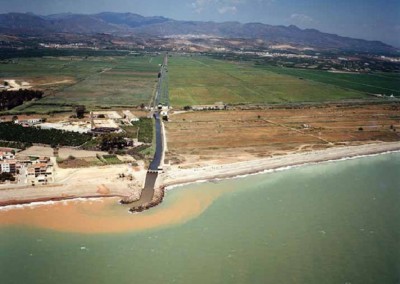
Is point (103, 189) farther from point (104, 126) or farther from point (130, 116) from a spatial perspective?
point (130, 116)

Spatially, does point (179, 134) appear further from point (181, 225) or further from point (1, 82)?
point (1, 82)

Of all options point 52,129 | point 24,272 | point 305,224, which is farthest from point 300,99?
point 24,272

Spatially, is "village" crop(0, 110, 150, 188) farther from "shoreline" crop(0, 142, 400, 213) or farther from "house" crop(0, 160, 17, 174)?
"shoreline" crop(0, 142, 400, 213)

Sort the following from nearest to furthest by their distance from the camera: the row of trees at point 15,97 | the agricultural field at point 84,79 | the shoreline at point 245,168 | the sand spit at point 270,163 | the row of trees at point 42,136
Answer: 1. the shoreline at point 245,168
2. the sand spit at point 270,163
3. the row of trees at point 42,136
4. the row of trees at point 15,97
5. the agricultural field at point 84,79

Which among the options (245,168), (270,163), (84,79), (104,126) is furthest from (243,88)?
(245,168)

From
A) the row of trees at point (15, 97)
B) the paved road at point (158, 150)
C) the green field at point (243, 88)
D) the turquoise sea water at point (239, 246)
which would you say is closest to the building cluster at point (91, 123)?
the paved road at point (158, 150)

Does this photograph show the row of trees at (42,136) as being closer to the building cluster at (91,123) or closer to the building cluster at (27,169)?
the building cluster at (91,123)

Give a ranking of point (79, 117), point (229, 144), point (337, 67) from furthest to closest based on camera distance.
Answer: point (337, 67) → point (79, 117) → point (229, 144)
